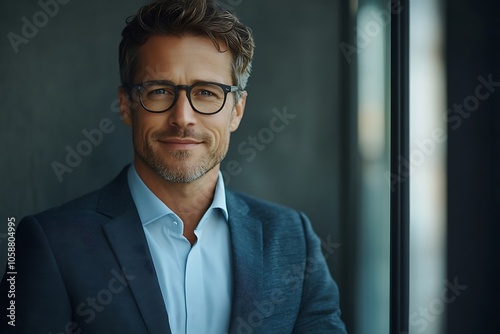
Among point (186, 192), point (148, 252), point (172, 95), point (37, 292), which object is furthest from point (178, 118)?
point (37, 292)

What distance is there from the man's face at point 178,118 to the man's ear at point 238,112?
1.8 inches

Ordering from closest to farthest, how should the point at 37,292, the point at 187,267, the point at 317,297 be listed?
1. the point at 37,292
2. the point at 187,267
3. the point at 317,297

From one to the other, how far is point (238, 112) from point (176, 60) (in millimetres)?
211

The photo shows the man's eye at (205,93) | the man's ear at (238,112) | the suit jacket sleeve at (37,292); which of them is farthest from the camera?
the man's ear at (238,112)

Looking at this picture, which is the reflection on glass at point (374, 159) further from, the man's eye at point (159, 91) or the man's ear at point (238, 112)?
the man's eye at point (159, 91)

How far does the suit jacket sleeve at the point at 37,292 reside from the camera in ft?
3.69

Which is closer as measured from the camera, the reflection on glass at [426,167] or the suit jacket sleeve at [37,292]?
the suit jacket sleeve at [37,292]

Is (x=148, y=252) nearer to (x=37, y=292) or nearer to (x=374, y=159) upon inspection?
(x=37, y=292)

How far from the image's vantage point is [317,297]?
4.41ft

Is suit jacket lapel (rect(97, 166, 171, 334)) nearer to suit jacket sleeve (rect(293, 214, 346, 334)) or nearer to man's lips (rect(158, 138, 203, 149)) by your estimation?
man's lips (rect(158, 138, 203, 149))

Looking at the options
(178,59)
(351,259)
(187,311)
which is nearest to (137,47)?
(178,59)

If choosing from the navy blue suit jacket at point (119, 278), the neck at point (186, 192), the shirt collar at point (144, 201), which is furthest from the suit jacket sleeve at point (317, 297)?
the shirt collar at point (144, 201)

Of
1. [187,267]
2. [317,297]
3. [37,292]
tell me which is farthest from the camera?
[317,297]

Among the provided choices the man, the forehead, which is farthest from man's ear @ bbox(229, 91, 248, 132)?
the forehead
